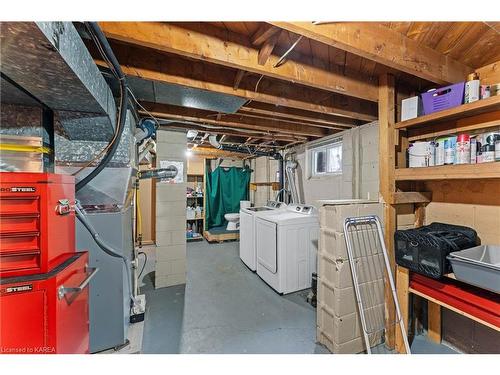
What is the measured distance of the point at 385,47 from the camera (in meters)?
1.26

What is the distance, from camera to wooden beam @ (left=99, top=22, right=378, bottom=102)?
1.07m

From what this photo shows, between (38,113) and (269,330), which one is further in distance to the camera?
(269,330)

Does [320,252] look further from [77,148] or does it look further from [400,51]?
[77,148]

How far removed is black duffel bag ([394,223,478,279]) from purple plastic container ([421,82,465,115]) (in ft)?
3.00

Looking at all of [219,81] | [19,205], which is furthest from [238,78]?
[19,205]

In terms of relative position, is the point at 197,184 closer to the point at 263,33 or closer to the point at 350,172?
the point at 350,172

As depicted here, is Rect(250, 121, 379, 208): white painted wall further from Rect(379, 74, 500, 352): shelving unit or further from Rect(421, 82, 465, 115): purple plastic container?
Rect(421, 82, 465, 115): purple plastic container

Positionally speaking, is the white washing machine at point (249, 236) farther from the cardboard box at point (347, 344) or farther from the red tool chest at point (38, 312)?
the red tool chest at point (38, 312)

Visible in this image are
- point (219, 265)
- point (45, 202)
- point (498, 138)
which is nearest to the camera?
point (45, 202)

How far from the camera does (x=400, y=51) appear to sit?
4.33ft

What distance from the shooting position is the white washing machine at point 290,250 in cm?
266

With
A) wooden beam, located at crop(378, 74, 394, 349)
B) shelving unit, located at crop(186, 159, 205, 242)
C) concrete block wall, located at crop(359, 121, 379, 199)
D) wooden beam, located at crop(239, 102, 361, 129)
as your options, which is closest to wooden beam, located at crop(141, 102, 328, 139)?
wooden beam, located at crop(239, 102, 361, 129)
